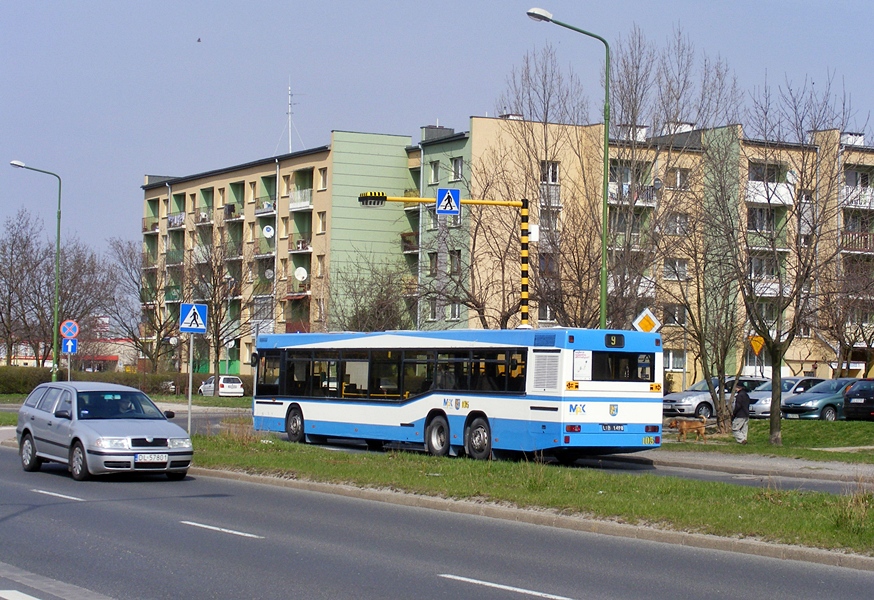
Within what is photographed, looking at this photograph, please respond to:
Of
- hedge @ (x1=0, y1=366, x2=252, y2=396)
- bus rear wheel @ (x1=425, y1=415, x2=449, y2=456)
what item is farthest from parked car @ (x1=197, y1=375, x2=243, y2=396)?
bus rear wheel @ (x1=425, y1=415, x2=449, y2=456)

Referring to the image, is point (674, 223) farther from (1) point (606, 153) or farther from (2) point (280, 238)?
(2) point (280, 238)

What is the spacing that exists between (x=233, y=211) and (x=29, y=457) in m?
63.0

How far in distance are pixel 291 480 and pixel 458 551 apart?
7.07 metres

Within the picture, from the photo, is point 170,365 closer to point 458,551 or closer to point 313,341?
point 313,341

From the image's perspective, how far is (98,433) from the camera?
18.7m

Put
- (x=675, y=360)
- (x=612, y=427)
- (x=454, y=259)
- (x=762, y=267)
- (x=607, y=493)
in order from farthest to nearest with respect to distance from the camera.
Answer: (x=675, y=360) < (x=454, y=259) < (x=762, y=267) < (x=612, y=427) < (x=607, y=493)

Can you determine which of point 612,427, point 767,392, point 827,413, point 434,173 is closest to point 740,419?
point 612,427

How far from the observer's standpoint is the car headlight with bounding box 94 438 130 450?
731 inches

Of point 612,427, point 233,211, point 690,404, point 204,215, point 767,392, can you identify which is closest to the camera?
point 612,427

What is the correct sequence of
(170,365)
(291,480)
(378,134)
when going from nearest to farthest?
(291,480)
(378,134)
(170,365)

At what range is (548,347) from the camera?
23.1m

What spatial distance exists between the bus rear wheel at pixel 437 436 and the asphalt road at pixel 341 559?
29.5ft

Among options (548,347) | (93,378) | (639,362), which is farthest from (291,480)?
(93,378)

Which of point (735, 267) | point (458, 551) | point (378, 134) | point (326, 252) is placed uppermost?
point (378, 134)
